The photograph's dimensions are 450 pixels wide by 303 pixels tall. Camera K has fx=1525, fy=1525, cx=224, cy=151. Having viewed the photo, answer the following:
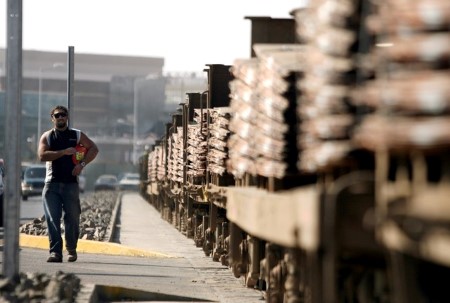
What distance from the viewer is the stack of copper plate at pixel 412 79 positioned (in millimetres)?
5793

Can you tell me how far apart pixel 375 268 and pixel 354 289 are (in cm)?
100

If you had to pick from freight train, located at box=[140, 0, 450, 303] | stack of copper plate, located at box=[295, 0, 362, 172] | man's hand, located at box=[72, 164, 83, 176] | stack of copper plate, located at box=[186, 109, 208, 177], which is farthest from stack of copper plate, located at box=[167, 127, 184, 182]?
stack of copper plate, located at box=[295, 0, 362, 172]

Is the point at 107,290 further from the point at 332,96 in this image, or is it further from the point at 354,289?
the point at 332,96

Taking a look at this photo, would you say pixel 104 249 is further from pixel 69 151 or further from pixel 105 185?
pixel 105 185

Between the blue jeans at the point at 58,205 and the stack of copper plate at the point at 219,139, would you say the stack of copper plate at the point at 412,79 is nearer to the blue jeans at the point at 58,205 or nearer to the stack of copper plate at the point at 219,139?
the stack of copper plate at the point at 219,139

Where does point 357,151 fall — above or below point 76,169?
above

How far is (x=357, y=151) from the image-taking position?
7.74 metres

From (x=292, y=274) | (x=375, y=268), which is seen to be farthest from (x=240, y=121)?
(x=375, y=268)

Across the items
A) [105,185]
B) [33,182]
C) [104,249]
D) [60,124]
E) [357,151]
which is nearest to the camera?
[357,151]

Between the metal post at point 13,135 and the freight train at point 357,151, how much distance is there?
8.65ft

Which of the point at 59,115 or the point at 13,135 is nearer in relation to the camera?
the point at 13,135

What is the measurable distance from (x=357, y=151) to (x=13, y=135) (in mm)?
6746

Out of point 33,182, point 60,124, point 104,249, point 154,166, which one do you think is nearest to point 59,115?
point 60,124

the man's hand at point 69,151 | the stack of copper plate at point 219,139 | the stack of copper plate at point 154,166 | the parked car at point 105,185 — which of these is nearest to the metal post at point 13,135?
the stack of copper plate at point 219,139
